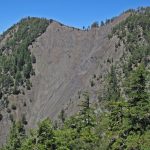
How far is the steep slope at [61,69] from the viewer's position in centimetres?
14025

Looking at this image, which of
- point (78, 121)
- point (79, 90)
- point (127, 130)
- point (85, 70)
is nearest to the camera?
point (127, 130)

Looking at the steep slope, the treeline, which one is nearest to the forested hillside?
the steep slope

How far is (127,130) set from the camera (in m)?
29.9

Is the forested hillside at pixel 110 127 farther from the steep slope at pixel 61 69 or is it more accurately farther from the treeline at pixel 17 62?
the treeline at pixel 17 62

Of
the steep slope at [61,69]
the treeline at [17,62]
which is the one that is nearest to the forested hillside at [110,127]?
the steep slope at [61,69]

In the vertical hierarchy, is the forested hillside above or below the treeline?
below

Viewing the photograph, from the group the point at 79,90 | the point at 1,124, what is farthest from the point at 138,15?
the point at 1,124

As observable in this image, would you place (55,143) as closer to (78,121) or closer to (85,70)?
(78,121)

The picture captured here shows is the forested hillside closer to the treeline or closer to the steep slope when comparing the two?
the steep slope

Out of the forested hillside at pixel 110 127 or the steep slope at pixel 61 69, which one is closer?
the forested hillside at pixel 110 127

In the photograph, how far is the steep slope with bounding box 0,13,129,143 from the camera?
14025 centimetres

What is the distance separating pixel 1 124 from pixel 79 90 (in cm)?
2788

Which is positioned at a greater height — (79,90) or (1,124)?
(79,90)

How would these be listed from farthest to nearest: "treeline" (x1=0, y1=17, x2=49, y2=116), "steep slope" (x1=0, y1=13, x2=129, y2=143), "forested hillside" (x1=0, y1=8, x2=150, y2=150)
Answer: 1. "treeline" (x1=0, y1=17, x2=49, y2=116)
2. "steep slope" (x1=0, y1=13, x2=129, y2=143)
3. "forested hillside" (x1=0, y1=8, x2=150, y2=150)
